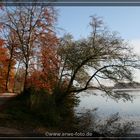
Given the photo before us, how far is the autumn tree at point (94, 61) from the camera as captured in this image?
139 inches

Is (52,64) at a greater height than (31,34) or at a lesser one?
lesser

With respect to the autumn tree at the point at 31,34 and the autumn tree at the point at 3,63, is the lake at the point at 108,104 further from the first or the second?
the autumn tree at the point at 3,63

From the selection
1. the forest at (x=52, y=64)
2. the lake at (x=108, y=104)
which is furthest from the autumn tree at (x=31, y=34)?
the lake at (x=108, y=104)

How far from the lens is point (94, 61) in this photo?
353cm

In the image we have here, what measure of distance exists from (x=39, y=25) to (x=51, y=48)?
0.67 ft

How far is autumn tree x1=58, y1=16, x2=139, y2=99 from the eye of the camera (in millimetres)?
3535

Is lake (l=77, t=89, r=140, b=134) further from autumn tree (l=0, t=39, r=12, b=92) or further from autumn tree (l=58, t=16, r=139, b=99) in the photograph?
autumn tree (l=0, t=39, r=12, b=92)

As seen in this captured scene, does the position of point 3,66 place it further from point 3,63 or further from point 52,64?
point 52,64

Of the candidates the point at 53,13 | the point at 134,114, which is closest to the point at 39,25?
the point at 53,13

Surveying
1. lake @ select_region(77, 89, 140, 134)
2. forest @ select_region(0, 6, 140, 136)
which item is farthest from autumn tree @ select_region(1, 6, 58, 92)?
lake @ select_region(77, 89, 140, 134)

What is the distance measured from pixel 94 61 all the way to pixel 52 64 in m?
0.32

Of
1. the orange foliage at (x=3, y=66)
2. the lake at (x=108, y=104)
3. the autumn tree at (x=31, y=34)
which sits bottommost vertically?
the lake at (x=108, y=104)

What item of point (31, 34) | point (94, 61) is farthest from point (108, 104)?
point (31, 34)

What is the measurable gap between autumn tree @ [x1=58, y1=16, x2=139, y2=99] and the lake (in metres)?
0.06
